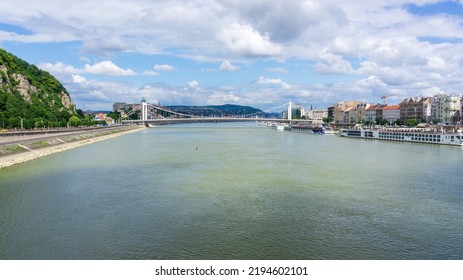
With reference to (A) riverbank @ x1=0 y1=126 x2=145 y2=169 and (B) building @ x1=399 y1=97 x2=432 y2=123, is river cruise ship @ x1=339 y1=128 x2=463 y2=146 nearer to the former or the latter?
(B) building @ x1=399 y1=97 x2=432 y2=123

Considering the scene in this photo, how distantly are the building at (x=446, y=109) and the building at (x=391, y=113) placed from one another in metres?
8.38

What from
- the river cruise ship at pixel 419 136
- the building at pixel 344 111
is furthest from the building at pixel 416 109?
the river cruise ship at pixel 419 136

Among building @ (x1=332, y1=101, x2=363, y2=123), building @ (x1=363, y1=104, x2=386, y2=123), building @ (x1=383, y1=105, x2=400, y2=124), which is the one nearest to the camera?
building @ (x1=383, y1=105, x2=400, y2=124)

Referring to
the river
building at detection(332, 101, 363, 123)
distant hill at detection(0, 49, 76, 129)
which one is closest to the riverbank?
the river

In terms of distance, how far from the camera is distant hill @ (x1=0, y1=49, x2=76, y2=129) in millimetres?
40344

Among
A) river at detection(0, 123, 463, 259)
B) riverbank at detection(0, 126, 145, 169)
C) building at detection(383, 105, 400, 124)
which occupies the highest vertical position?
building at detection(383, 105, 400, 124)

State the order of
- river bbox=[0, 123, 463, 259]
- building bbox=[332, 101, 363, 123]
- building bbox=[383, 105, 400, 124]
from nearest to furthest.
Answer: river bbox=[0, 123, 463, 259]
building bbox=[383, 105, 400, 124]
building bbox=[332, 101, 363, 123]

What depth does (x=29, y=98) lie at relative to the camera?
161ft

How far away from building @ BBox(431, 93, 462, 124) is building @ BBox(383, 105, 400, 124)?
27.5 feet

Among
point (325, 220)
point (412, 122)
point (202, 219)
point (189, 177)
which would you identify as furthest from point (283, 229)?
point (412, 122)

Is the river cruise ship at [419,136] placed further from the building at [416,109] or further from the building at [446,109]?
the building at [416,109]

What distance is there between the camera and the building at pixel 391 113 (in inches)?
2822

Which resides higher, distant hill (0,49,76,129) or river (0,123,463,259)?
distant hill (0,49,76,129)
